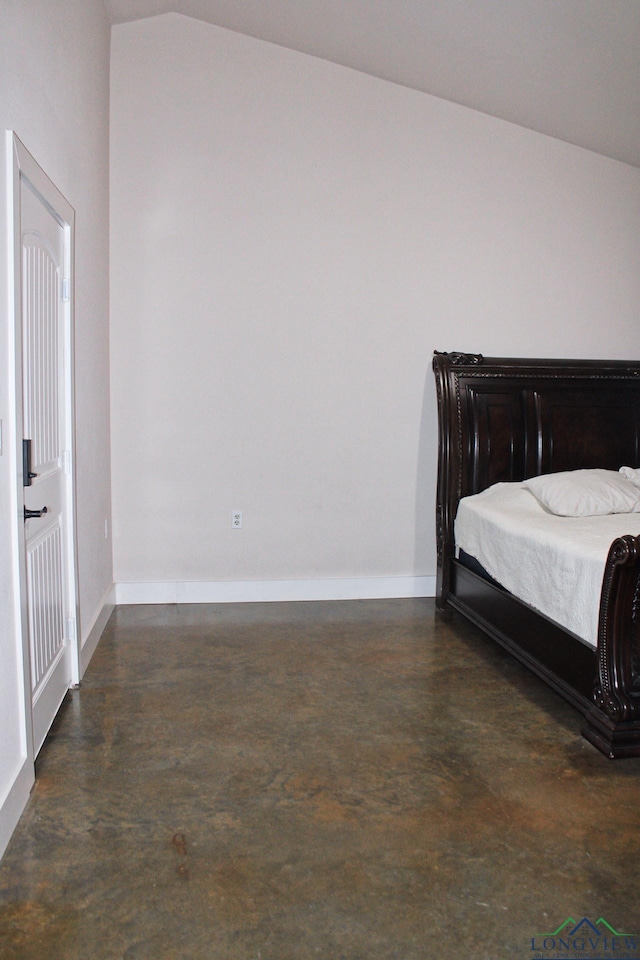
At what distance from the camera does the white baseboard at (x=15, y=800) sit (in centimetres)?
202

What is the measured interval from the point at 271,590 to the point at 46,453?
199 centimetres

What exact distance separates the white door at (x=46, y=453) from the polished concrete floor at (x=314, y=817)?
9.0 inches

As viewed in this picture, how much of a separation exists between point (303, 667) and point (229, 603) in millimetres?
1078

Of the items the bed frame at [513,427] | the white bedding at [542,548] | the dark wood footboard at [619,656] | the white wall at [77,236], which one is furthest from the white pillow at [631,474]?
the white wall at [77,236]

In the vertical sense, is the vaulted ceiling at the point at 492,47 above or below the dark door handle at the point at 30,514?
above

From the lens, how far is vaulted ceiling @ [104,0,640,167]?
3205 millimetres

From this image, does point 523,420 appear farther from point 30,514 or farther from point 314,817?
point 30,514

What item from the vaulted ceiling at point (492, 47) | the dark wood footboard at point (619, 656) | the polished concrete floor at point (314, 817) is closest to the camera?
the polished concrete floor at point (314, 817)

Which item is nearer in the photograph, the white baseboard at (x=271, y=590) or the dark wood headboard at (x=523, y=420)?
the dark wood headboard at (x=523, y=420)

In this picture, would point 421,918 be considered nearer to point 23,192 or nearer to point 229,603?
point 23,192

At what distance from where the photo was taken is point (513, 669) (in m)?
3.45

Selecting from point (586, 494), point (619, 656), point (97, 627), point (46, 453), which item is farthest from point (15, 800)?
point (586, 494)

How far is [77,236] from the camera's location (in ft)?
10.8

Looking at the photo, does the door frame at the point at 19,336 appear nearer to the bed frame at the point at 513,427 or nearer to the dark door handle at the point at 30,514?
the dark door handle at the point at 30,514
